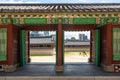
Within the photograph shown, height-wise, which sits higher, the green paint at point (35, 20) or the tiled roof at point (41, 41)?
the green paint at point (35, 20)

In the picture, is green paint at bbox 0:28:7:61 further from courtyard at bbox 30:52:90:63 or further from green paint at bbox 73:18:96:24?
courtyard at bbox 30:52:90:63

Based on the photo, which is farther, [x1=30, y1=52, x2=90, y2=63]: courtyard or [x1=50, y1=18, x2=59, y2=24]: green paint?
[x1=30, y1=52, x2=90, y2=63]: courtyard

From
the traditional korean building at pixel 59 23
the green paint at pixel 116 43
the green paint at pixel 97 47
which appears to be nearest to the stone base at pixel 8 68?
the traditional korean building at pixel 59 23

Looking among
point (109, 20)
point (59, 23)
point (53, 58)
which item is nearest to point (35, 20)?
point (59, 23)

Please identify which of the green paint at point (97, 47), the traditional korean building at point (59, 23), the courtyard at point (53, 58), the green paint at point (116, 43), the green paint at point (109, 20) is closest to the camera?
the traditional korean building at point (59, 23)

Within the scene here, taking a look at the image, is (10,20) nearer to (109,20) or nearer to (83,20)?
(83,20)

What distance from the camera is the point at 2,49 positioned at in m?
14.6

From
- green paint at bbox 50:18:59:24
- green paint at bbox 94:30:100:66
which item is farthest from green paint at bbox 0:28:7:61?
green paint at bbox 94:30:100:66

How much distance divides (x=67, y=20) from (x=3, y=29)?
15.1 ft

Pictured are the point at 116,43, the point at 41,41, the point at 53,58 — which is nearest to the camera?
the point at 116,43

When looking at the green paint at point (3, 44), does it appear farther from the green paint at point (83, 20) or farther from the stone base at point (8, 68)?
the green paint at point (83, 20)

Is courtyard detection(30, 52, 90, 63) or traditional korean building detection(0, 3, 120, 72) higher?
traditional korean building detection(0, 3, 120, 72)

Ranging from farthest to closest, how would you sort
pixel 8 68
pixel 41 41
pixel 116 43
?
pixel 41 41 < pixel 116 43 < pixel 8 68
